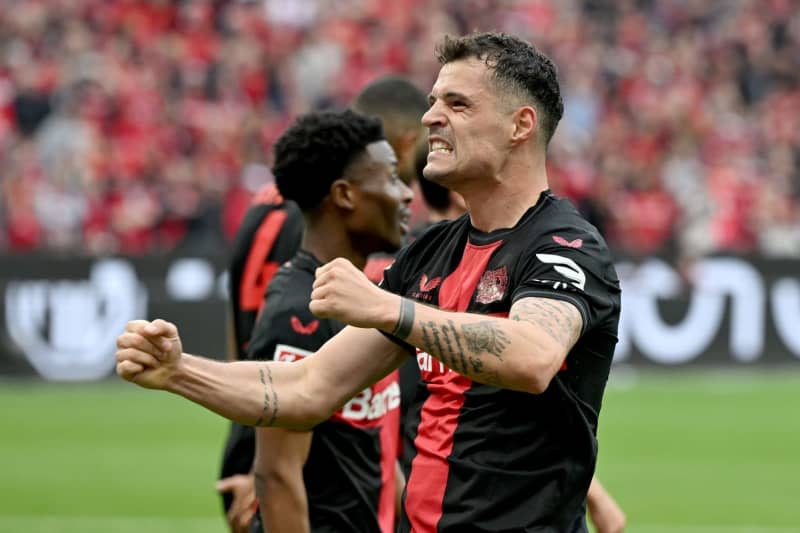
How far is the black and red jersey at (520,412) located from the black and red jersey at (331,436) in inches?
31.0

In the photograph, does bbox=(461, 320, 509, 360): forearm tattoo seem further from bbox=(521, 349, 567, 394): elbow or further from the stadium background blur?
the stadium background blur

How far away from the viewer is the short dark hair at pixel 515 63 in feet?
13.8

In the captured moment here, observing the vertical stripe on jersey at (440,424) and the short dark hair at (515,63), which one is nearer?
the vertical stripe on jersey at (440,424)

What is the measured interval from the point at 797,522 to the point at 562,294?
719cm

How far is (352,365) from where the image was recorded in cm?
431

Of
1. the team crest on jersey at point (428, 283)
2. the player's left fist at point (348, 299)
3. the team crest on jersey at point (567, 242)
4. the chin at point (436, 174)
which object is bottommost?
the team crest on jersey at point (428, 283)

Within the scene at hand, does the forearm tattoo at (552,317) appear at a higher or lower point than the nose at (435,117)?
lower

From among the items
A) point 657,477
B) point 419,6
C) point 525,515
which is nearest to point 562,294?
point 525,515

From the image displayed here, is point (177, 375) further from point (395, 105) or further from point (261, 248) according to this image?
point (395, 105)

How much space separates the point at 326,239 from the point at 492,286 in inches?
50.2

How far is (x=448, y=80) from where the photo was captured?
4.23m

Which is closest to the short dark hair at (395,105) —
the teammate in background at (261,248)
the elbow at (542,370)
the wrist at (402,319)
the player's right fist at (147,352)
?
the teammate in background at (261,248)

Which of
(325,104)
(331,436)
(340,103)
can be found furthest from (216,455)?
(331,436)

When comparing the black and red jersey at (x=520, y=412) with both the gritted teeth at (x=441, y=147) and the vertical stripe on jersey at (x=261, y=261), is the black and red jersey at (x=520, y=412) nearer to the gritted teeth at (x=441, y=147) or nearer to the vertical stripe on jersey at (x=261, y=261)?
the gritted teeth at (x=441, y=147)
